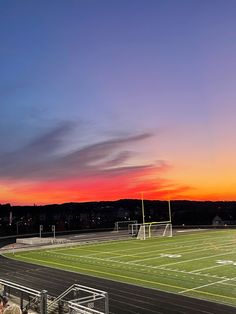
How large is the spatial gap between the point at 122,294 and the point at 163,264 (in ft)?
33.8

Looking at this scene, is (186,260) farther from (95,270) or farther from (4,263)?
(4,263)

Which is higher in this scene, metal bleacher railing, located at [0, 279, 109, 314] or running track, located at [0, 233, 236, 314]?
metal bleacher railing, located at [0, 279, 109, 314]

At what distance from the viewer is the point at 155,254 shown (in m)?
40.7

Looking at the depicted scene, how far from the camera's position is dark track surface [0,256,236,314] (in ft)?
67.8

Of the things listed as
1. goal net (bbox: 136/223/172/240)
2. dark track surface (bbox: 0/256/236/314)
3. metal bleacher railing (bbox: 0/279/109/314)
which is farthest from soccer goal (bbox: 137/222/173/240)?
metal bleacher railing (bbox: 0/279/109/314)

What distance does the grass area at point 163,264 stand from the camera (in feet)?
82.4

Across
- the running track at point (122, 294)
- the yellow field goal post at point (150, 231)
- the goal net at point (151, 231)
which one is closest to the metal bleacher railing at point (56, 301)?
the running track at point (122, 294)

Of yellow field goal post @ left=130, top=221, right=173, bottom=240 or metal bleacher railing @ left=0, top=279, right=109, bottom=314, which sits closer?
metal bleacher railing @ left=0, top=279, right=109, bottom=314

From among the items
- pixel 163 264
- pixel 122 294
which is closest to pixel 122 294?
pixel 122 294

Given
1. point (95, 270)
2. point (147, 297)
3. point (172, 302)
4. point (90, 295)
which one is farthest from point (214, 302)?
point (95, 270)

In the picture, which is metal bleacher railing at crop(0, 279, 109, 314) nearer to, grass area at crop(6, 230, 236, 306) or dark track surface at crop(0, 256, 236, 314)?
dark track surface at crop(0, 256, 236, 314)

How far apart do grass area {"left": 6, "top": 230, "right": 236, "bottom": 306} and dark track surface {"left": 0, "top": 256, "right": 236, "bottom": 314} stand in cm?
107

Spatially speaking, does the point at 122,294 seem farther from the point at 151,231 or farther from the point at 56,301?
the point at 151,231

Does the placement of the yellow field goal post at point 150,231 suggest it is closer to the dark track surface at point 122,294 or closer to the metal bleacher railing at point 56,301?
the dark track surface at point 122,294
